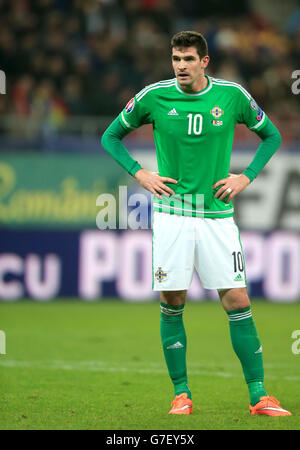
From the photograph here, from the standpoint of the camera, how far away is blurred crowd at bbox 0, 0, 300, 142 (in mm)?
13938

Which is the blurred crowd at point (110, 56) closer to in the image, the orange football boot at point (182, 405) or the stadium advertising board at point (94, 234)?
the stadium advertising board at point (94, 234)

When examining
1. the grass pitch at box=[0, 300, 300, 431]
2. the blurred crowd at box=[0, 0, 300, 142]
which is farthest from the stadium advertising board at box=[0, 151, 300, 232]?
the grass pitch at box=[0, 300, 300, 431]

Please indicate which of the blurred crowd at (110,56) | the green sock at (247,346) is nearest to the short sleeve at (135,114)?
the green sock at (247,346)

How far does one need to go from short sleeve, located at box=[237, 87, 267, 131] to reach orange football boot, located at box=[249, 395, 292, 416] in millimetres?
1717

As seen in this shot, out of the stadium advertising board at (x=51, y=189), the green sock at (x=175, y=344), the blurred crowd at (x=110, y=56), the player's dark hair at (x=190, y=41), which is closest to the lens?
the player's dark hair at (x=190, y=41)

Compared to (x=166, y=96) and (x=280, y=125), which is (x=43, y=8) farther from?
(x=166, y=96)

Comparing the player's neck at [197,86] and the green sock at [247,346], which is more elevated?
the player's neck at [197,86]

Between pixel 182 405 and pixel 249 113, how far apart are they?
1867 mm

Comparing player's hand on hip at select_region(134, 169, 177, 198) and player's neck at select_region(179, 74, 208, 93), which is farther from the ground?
player's neck at select_region(179, 74, 208, 93)

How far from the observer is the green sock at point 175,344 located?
577 cm

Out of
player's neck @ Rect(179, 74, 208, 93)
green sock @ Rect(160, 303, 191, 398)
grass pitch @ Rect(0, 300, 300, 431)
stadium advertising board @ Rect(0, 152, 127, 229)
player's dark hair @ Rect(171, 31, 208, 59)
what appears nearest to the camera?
grass pitch @ Rect(0, 300, 300, 431)

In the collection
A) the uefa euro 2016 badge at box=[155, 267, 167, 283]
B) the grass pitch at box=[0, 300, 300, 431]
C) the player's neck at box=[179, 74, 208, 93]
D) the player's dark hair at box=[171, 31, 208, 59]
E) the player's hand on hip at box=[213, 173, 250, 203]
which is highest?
the player's dark hair at box=[171, 31, 208, 59]

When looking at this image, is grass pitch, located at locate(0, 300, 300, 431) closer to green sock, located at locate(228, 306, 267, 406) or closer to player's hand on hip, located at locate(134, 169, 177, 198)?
green sock, located at locate(228, 306, 267, 406)

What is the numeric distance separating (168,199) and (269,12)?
14368 millimetres
